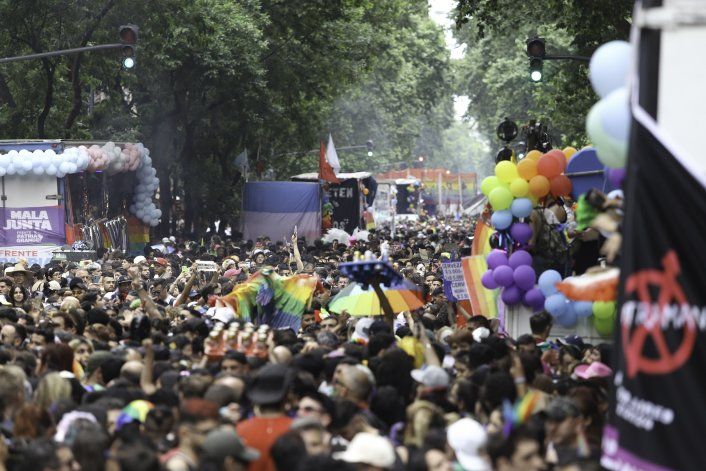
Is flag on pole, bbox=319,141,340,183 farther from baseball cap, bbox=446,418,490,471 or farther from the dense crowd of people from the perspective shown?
baseball cap, bbox=446,418,490,471

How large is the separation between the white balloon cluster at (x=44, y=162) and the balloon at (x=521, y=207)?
684 inches

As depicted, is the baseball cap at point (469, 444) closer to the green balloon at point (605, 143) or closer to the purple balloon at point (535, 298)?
the green balloon at point (605, 143)

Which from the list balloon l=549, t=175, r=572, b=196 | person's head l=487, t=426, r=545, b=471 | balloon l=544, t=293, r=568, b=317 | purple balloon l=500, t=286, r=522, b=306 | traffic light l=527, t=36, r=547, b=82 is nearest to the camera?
person's head l=487, t=426, r=545, b=471

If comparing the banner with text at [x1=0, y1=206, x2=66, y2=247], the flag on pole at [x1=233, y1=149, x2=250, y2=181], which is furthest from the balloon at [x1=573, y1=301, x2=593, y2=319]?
the flag on pole at [x1=233, y1=149, x2=250, y2=181]

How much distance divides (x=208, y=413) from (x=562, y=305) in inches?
247

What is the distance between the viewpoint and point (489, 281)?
14.4 metres

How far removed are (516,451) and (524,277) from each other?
7.19 metres

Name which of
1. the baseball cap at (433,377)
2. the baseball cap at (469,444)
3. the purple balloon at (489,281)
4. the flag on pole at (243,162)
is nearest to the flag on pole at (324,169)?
the flag on pole at (243,162)

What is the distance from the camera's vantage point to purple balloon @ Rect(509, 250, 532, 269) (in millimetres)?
13898

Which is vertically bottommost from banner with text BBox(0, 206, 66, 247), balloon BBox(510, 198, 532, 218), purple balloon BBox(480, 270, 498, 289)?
banner with text BBox(0, 206, 66, 247)

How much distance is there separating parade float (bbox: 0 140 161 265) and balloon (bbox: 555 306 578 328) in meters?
15.7

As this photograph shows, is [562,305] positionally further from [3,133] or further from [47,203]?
[3,133]

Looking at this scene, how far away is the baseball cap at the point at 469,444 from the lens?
23.5 feet

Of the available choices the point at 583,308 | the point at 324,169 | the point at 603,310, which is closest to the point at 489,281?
the point at 583,308
